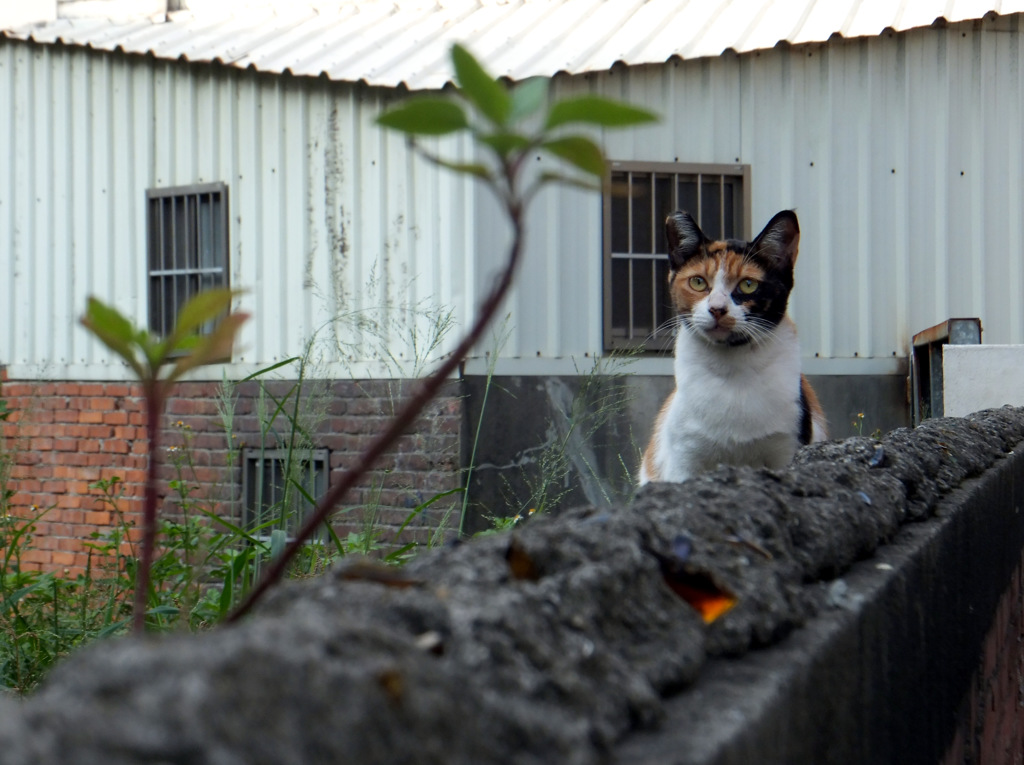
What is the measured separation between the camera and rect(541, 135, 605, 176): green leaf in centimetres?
54

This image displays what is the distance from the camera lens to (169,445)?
774 centimetres

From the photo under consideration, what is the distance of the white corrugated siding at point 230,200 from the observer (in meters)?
7.02

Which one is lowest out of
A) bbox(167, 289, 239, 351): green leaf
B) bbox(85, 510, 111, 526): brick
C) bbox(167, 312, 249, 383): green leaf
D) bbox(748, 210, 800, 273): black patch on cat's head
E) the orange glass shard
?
bbox(85, 510, 111, 526): brick

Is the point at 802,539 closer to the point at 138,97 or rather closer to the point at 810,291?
Answer: the point at 810,291

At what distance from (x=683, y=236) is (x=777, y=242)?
1.06 feet

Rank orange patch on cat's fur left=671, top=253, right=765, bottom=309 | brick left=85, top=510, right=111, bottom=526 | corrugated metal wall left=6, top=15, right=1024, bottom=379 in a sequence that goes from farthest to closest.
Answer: brick left=85, top=510, right=111, bottom=526, corrugated metal wall left=6, top=15, right=1024, bottom=379, orange patch on cat's fur left=671, top=253, right=765, bottom=309

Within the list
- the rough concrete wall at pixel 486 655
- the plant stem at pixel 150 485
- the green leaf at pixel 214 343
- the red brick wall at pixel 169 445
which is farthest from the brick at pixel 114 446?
the green leaf at pixel 214 343

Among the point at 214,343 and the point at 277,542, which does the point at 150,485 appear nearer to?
the point at 214,343

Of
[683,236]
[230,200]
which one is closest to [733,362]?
[683,236]

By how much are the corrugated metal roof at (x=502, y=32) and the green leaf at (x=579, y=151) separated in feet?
20.1

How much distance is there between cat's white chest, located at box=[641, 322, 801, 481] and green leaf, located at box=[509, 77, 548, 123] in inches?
102

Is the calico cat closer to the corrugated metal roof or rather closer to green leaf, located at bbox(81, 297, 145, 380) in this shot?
green leaf, located at bbox(81, 297, 145, 380)

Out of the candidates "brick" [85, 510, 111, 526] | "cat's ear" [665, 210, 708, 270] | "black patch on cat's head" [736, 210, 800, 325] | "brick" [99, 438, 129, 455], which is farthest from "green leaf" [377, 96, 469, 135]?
"brick" [85, 510, 111, 526]

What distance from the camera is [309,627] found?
1.75 feet
